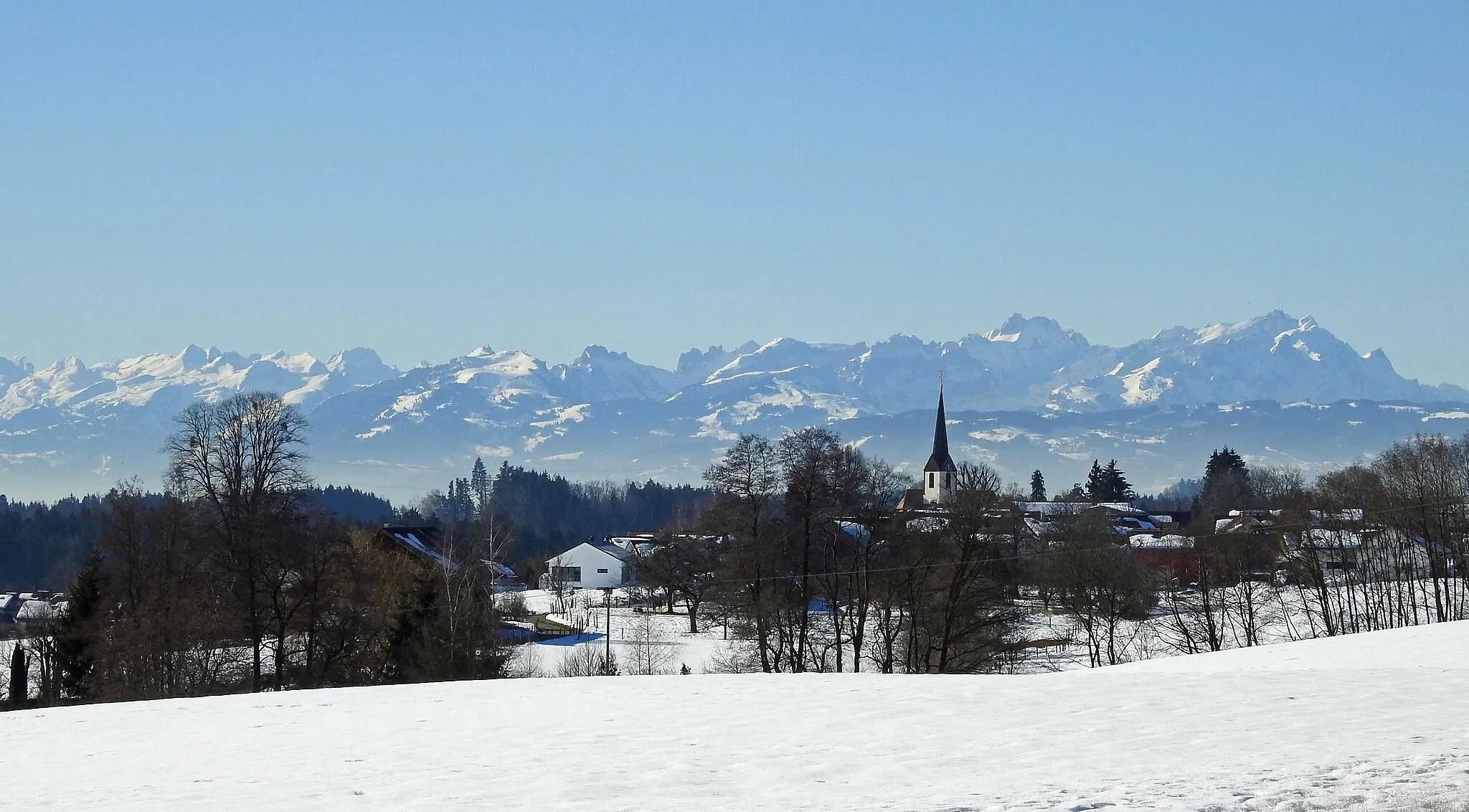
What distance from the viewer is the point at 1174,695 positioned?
22.2 metres

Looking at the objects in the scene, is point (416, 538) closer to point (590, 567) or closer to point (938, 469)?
point (590, 567)

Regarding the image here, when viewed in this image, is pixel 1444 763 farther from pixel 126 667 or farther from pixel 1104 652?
pixel 1104 652

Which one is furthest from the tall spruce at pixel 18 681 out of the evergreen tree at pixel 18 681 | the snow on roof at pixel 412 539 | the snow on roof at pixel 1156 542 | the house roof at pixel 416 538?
the snow on roof at pixel 1156 542

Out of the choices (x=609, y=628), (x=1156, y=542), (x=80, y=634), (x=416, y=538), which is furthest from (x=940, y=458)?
(x=80, y=634)

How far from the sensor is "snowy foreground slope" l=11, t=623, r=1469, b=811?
47.6ft

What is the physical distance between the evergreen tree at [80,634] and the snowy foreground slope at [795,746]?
2297 centimetres

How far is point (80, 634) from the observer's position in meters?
50.0

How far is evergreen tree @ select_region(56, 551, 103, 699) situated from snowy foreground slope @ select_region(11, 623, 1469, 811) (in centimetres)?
2297

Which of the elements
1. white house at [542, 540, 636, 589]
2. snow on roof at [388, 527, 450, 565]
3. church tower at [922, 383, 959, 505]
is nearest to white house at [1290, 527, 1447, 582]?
snow on roof at [388, 527, 450, 565]

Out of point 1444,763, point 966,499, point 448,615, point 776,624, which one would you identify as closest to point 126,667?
point 448,615

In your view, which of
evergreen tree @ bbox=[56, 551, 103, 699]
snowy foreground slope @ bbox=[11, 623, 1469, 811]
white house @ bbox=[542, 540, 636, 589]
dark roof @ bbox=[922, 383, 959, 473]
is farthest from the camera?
dark roof @ bbox=[922, 383, 959, 473]

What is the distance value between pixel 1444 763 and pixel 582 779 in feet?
28.7

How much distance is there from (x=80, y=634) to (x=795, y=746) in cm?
3927

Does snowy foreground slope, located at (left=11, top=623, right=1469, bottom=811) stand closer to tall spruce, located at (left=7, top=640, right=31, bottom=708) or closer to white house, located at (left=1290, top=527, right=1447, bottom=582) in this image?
tall spruce, located at (left=7, top=640, right=31, bottom=708)
